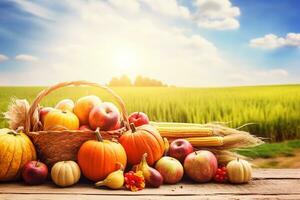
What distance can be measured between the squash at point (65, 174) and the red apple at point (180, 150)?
664 millimetres

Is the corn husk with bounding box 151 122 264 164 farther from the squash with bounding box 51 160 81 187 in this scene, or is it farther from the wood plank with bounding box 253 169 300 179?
the squash with bounding box 51 160 81 187

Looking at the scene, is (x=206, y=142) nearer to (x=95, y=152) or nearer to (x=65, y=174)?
(x=95, y=152)

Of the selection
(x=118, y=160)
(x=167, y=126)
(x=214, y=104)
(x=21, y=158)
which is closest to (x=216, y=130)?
(x=167, y=126)

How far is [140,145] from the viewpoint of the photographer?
9.57 ft

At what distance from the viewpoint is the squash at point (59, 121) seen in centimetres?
289

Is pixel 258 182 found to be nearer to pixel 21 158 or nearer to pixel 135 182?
pixel 135 182

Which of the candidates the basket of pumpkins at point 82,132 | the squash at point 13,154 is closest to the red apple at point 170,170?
the basket of pumpkins at point 82,132

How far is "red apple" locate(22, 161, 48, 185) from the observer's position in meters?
2.74

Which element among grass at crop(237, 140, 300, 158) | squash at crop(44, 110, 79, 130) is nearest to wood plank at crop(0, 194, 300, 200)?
squash at crop(44, 110, 79, 130)

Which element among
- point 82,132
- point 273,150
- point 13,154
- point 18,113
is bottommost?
point 273,150

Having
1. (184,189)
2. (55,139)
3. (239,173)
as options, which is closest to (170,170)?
(184,189)

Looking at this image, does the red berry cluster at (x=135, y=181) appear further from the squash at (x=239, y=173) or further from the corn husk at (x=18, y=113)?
the corn husk at (x=18, y=113)

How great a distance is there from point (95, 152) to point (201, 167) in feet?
2.20

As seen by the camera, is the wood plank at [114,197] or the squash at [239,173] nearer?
the wood plank at [114,197]
